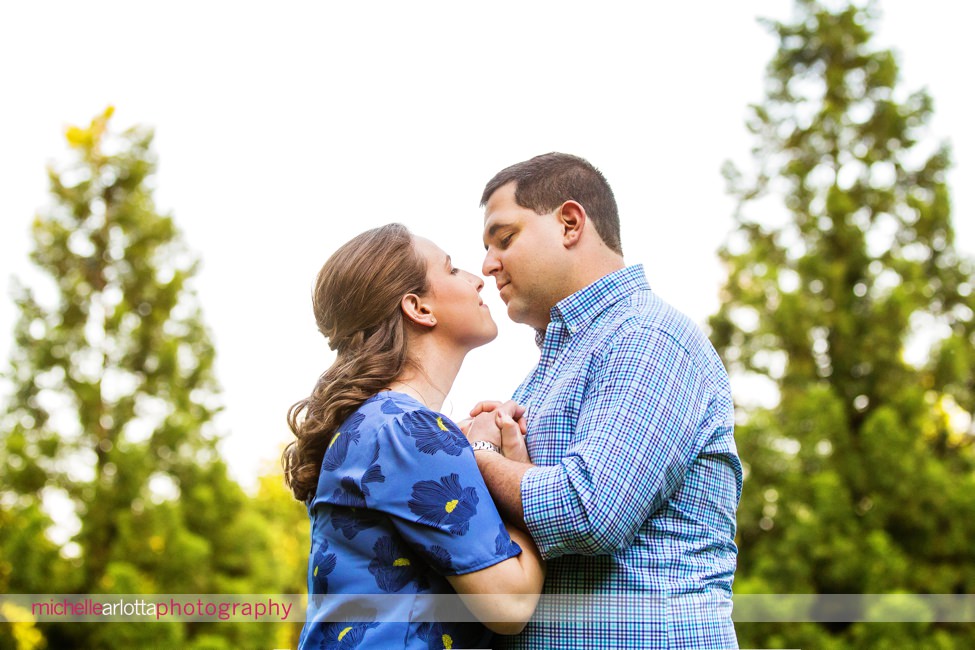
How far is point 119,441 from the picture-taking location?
9969mm

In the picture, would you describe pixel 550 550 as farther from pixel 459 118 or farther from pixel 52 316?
pixel 459 118

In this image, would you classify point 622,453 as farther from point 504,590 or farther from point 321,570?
point 321,570

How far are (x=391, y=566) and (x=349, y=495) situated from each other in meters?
0.17

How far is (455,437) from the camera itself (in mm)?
1962

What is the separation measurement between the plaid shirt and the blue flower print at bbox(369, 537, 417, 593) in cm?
29

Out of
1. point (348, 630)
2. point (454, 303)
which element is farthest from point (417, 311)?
point (348, 630)

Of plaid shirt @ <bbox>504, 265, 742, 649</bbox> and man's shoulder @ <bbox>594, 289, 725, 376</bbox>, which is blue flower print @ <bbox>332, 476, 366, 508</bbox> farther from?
man's shoulder @ <bbox>594, 289, 725, 376</bbox>

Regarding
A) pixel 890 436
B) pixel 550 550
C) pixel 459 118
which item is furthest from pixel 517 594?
pixel 459 118

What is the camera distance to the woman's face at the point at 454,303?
228 cm

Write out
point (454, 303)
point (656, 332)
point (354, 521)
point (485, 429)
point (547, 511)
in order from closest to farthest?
point (547, 511)
point (354, 521)
point (656, 332)
point (485, 429)
point (454, 303)

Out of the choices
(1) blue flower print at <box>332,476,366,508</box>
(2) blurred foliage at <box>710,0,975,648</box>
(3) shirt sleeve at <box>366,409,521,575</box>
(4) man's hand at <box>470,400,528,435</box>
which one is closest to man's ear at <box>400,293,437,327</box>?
(4) man's hand at <box>470,400,528,435</box>

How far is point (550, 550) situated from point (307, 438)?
0.63 metres

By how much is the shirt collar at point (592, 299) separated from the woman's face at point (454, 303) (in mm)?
196

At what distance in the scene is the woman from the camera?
184cm
